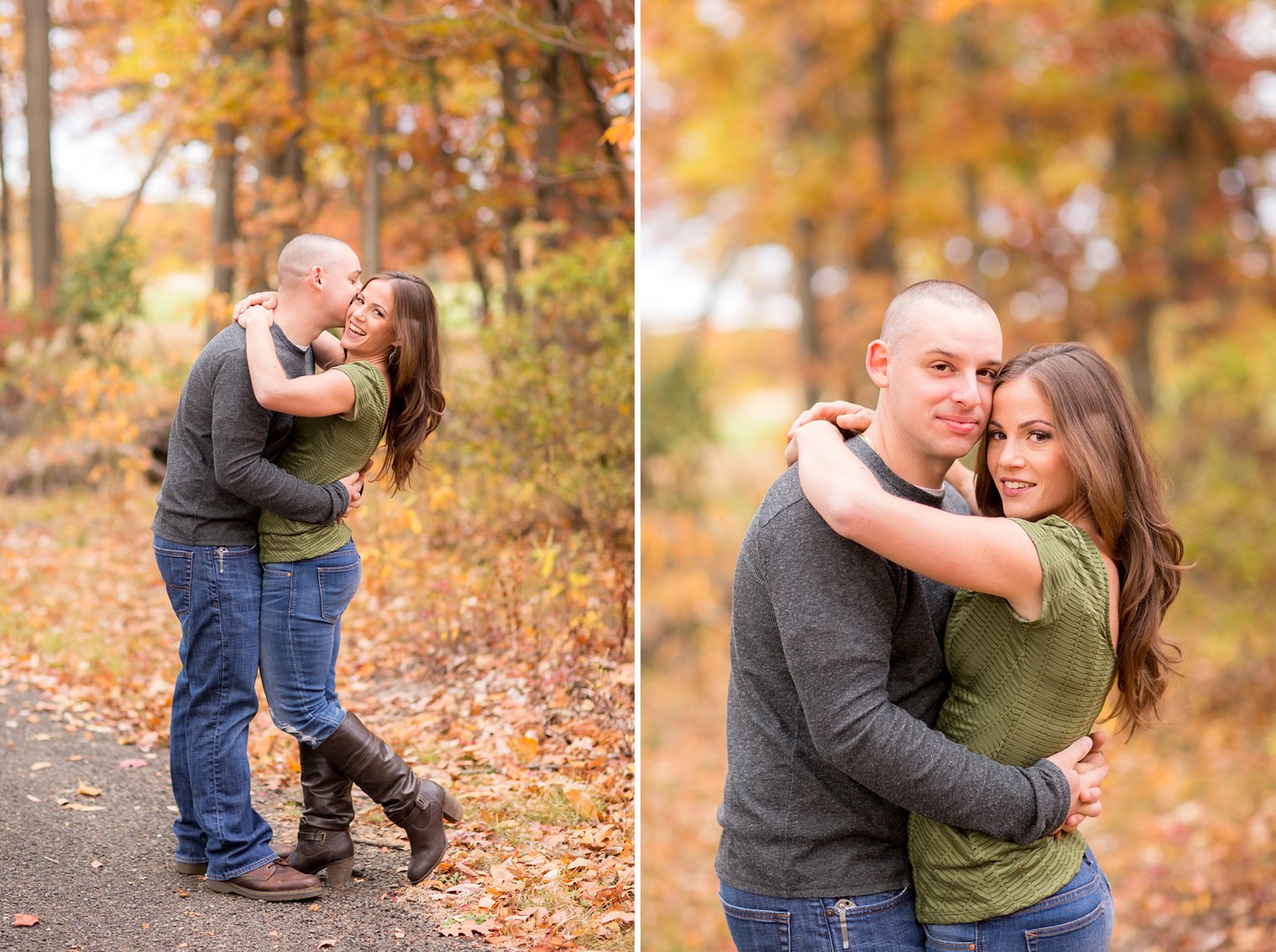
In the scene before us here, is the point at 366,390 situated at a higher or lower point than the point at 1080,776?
higher

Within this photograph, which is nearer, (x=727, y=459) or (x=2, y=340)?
(x=2, y=340)

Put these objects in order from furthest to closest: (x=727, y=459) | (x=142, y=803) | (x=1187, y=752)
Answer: (x=727, y=459) → (x=1187, y=752) → (x=142, y=803)

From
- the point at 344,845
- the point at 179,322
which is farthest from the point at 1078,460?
the point at 179,322

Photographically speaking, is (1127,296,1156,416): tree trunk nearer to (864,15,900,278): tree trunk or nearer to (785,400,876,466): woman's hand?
(864,15,900,278): tree trunk

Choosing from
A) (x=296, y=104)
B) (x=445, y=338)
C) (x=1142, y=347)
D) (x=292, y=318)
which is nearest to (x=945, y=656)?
(x=292, y=318)

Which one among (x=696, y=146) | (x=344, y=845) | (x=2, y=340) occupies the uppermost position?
(x=696, y=146)

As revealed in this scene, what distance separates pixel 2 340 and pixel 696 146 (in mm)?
8138

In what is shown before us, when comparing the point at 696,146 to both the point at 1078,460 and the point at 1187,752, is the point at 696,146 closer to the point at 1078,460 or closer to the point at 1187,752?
the point at 1187,752

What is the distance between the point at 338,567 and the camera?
10.2ft

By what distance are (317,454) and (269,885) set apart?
1162mm

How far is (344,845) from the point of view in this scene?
3.18m

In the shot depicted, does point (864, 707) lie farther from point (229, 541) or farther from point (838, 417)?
point (229, 541)

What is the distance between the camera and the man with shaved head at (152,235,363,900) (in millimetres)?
2873

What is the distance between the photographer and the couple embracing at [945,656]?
196 centimetres
